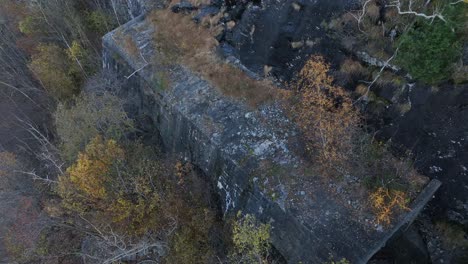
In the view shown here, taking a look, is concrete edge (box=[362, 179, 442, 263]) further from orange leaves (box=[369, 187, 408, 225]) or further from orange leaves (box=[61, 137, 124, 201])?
orange leaves (box=[61, 137, 124, 201])

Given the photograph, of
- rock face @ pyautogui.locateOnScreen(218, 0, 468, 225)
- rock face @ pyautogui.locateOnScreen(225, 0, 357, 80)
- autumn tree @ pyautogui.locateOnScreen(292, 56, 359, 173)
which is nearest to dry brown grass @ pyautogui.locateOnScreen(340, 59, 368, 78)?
rock face @ pyautogui.locateOnScreen(218, 0, 468, 225)

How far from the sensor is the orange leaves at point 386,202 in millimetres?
15047

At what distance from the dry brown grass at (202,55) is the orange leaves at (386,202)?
6954mm

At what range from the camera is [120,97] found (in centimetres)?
2266

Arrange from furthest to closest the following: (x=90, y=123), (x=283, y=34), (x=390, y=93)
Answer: (x=283, y=34), (x=90, y=123), (x=390, y=93)

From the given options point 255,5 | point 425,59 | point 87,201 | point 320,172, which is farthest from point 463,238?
point 87,201

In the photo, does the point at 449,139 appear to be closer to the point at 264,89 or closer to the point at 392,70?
the point at 392,70

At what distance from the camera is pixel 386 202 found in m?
15.3

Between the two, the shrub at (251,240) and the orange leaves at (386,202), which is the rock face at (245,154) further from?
the shrub at (251,240)

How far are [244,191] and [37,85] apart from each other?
20.3 metres

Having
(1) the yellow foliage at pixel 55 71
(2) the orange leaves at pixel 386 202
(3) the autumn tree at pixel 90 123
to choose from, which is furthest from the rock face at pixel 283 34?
(1) the yellow foliage at pixel 55 71

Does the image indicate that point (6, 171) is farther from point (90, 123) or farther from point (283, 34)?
Answer: point (283, 34)

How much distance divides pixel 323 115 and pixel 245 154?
418cm

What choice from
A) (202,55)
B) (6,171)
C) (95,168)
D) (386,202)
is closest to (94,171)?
(95,168)
